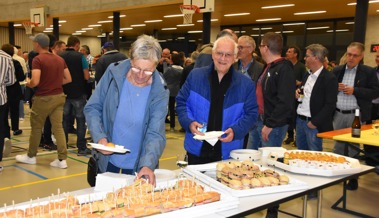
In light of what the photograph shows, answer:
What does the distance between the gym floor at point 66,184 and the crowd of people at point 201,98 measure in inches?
7.2

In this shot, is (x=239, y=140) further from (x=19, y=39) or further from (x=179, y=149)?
(x=19, y=39)

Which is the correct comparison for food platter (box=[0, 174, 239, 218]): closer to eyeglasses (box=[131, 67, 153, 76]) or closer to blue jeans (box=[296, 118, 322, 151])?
eyeglasses (box=[131, 67, 153, 76])

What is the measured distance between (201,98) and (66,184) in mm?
2475

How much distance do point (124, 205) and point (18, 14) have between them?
53.8ft

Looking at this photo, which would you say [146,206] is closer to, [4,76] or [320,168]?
[320,168]

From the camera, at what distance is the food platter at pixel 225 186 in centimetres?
188

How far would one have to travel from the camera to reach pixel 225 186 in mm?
1912

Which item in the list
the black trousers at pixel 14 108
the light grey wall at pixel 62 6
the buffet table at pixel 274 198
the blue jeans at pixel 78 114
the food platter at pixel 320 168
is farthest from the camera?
the light grey wall at pixel 62 6

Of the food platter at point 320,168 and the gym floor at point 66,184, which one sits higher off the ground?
the food platter at point 320,168

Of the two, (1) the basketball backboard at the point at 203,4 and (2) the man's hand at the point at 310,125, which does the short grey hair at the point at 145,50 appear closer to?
(2) the man's hand at the point at 310,125

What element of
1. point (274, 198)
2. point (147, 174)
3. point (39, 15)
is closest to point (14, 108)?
point (147, 174)

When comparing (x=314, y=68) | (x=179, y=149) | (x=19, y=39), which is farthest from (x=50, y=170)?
(x=19, y=39)

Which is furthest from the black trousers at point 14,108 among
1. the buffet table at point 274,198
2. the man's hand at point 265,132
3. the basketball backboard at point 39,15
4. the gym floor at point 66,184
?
the basketball backboard at point 39,15

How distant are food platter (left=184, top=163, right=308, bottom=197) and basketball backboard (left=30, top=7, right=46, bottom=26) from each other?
13.9 metres
